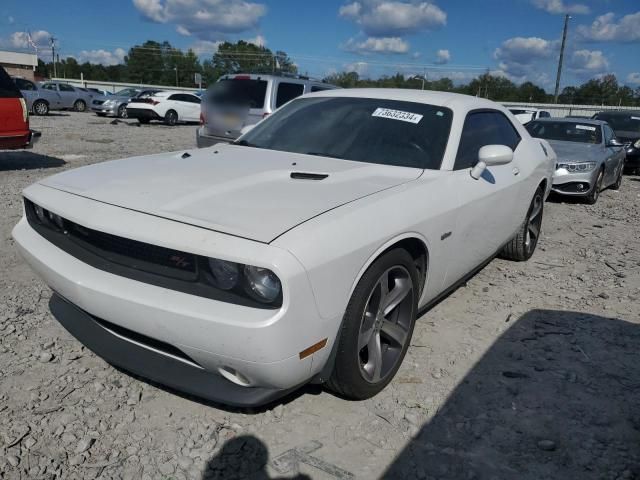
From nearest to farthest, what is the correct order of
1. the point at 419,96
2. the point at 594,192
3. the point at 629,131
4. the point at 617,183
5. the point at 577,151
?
the point at 419,96 → the point at 594,192 → the point at 577,151 → the point at 617,183 → the point at 629,131

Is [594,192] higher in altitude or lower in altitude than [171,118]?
lower

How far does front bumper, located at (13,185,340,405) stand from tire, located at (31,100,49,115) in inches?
903

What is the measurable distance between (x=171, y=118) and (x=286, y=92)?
508 inches

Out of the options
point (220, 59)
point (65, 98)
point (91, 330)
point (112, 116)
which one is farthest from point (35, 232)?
point (220, 59)

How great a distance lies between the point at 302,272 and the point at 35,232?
5.44 ft

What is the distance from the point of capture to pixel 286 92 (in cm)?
916

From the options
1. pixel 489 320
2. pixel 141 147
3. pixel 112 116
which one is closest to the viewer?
pixel 489 320

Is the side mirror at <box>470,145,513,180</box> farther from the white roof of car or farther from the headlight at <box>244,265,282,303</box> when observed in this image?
the headlight at <box>244,265,282,303</box>

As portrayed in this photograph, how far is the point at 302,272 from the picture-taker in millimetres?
1962

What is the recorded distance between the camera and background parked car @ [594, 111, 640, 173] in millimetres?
12555

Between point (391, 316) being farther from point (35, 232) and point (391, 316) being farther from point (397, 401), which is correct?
point (35, 232)

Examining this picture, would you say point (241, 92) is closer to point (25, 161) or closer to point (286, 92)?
point (286, 92)

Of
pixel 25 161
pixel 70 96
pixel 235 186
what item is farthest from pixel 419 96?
Result: pixel 70 96

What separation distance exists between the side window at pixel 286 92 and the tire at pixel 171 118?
41.5ft
